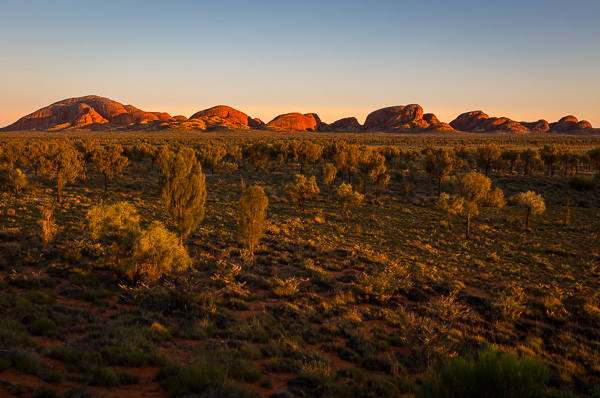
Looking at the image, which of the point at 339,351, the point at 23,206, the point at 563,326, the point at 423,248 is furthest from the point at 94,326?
the point at 23,206

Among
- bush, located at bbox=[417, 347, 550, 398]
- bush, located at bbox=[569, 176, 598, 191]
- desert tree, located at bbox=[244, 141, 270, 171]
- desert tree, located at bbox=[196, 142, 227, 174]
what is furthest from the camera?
desert tree, located at bbox=[244, 141, 270, 171]

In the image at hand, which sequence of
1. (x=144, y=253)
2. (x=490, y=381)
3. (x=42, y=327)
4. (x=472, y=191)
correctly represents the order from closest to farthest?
(x=490, y=381), (x=42, y=327), (x=144, y=253), (x=472, y=191)

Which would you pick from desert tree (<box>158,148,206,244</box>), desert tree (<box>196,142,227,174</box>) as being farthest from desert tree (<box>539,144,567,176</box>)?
desert tree (<box>158,148,206,244</box>)

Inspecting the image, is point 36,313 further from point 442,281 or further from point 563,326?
point 563,326

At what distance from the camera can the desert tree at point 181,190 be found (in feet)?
64.1

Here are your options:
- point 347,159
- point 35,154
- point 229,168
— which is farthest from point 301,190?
point 35,154

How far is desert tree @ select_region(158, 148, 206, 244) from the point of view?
1955 cm

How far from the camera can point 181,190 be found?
1970 centimetres

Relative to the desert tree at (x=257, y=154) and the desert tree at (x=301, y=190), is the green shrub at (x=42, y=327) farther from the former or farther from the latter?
the desert tree at (x=257, y=154)

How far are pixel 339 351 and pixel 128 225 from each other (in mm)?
13341

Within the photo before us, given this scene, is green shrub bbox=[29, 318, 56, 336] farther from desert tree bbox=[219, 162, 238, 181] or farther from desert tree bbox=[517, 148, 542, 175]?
desert tree bbox=[517, 148, 542, 175]

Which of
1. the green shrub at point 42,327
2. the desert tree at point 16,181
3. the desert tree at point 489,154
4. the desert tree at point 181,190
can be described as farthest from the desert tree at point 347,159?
the green shrub at point 42,327

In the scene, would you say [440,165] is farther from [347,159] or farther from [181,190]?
[181,190]

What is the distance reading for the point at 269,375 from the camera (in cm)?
927
